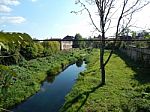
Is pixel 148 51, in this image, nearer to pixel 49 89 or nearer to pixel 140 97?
pixel 49 89

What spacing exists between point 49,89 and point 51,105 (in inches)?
254

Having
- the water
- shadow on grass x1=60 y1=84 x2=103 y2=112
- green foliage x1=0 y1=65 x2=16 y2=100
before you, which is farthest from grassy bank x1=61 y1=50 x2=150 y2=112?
green foliage x1=0 y1=65 x2=16 y2=100

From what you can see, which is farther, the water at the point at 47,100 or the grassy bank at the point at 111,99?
the water at the point at 47,100

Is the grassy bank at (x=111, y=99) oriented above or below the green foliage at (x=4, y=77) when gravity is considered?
below

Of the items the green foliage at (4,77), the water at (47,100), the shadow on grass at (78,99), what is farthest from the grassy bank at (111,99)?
the green foliage at (4,77)

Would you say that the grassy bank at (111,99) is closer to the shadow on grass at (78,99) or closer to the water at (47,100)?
the shadow on grass at (78,99)

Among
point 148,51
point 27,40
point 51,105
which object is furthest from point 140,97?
point 27,40

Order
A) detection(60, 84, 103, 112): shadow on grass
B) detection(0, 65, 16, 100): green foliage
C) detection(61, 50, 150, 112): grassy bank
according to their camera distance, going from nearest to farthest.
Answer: detection(0, 65, 16, 100): green foliage
detection(61, 50, 150, 112): grassy bank
detection(60, 84, 103, 112): shadow on grass

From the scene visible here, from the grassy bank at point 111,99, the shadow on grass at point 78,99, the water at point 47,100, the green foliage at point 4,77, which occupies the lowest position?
the water at point 47,100

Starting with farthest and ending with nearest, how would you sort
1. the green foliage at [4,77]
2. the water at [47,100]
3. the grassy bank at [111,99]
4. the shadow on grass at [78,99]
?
1. the water at [47,100]
2. the shadow on grass at [78,99]
3. the grassy bank at [111,99]
4. the green foliage at [4,77]

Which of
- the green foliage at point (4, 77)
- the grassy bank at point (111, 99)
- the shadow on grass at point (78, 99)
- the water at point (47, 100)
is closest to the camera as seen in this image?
the green foliage at point (4, 77)

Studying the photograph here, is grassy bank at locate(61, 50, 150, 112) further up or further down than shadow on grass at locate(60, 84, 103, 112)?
further up

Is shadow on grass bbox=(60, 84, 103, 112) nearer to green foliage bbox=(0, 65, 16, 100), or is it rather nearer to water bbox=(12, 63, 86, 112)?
water bbox=(12, 63, 86, 112)

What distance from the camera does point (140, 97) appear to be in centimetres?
1520
